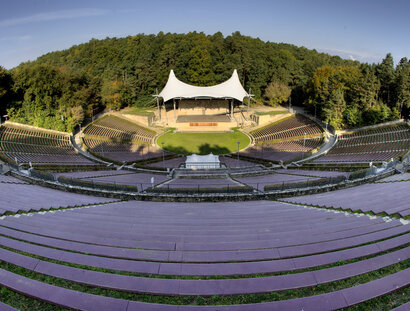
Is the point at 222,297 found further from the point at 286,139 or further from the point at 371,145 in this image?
the point at 286,139

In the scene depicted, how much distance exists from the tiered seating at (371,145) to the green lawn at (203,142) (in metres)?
13.5

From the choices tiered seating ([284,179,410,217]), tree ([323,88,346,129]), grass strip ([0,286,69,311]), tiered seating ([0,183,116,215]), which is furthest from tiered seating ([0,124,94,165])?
tree ([323,88,346,129])

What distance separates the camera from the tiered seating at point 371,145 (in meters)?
28.1

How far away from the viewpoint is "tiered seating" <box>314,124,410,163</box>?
92.2 feet

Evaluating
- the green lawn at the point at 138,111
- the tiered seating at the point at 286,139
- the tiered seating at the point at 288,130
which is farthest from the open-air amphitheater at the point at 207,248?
the green lawn at the point at 138,111

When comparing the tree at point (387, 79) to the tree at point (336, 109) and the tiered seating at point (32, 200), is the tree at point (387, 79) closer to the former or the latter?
the tree at point (336, 109)

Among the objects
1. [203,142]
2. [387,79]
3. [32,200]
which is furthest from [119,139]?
[387,79]

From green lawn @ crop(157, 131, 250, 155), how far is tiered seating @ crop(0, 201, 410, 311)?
29.3 m

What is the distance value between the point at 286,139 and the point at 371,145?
12390mm

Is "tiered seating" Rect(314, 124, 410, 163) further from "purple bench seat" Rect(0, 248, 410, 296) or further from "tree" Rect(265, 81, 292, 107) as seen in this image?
"purple bench seat" Rect(0, 248, 410, 296)

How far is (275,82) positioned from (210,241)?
54.8m

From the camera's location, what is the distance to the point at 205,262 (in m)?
6.96

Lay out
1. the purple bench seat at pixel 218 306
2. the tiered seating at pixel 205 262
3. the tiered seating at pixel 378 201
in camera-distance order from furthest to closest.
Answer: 1. the tiered seating at pixel 378 201
2. the tiered seating at pixel 205 262
3. the purple bench seat at pixel 218 306

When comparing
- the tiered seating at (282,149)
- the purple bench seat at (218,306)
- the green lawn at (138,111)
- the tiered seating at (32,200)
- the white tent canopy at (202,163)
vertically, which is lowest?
the white tent canopy at (202,163)
